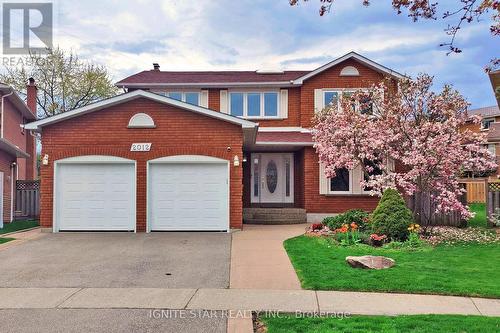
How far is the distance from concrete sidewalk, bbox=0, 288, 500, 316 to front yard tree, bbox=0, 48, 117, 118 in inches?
1200

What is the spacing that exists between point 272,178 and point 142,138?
23.4ft

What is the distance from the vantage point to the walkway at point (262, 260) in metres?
7.66

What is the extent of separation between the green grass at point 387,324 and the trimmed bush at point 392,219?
5850 mm

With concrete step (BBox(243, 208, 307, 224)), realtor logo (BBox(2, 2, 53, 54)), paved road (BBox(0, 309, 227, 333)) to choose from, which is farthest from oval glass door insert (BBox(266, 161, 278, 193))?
paved road (BBox(0, 309, 227, 333))

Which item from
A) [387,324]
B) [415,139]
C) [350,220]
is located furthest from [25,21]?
[387,324]

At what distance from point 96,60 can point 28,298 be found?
1259 inches

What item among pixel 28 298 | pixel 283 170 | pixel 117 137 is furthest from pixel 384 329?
pixel 283 170

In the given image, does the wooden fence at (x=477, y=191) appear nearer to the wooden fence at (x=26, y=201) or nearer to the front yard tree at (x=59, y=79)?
the wooden fence at (x=26, y=201)

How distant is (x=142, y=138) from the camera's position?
14305 mm

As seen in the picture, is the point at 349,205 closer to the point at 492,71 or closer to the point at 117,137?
the point at 117,137

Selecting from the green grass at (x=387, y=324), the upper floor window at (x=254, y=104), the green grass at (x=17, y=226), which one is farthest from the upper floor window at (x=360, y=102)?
the green grass at (x=17, y=226)

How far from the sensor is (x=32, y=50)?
33156mm

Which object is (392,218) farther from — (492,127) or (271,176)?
(492,127)

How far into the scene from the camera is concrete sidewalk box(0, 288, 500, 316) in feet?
20.2
